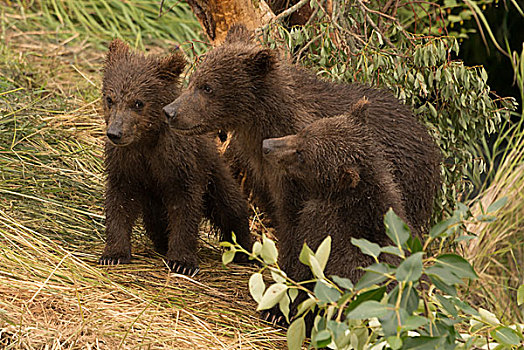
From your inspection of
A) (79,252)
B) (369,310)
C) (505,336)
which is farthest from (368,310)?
(79,252)

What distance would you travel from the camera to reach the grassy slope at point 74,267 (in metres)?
3.20

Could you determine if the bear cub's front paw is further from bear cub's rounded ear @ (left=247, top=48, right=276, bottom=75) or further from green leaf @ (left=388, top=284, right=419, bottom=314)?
green leaf @ (left=388, top=284, right=419, bottom=314)

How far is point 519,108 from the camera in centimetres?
820

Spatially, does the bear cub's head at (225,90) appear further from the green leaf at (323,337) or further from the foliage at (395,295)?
the green leaf at (323,337)

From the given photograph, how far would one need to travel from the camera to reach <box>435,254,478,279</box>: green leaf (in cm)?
234

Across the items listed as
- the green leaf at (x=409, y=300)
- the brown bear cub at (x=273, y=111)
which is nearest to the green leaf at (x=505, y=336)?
the green leaf at (x=409, y=300)

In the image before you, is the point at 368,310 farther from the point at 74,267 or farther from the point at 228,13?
the point at 228,13

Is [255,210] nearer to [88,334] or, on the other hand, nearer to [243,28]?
[243,28]

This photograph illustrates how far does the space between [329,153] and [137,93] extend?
42.3 inches

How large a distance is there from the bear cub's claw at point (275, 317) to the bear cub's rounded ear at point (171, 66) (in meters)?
1.33

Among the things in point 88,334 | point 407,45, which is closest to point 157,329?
point 88,334

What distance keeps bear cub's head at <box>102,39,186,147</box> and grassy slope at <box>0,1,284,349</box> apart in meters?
0.73

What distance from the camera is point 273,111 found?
3.72m

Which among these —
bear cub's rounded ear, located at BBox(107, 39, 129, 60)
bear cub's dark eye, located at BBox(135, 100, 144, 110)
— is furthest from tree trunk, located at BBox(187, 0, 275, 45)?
bear cub's dark eye, located at BBox(135, 100, 144, 110)
